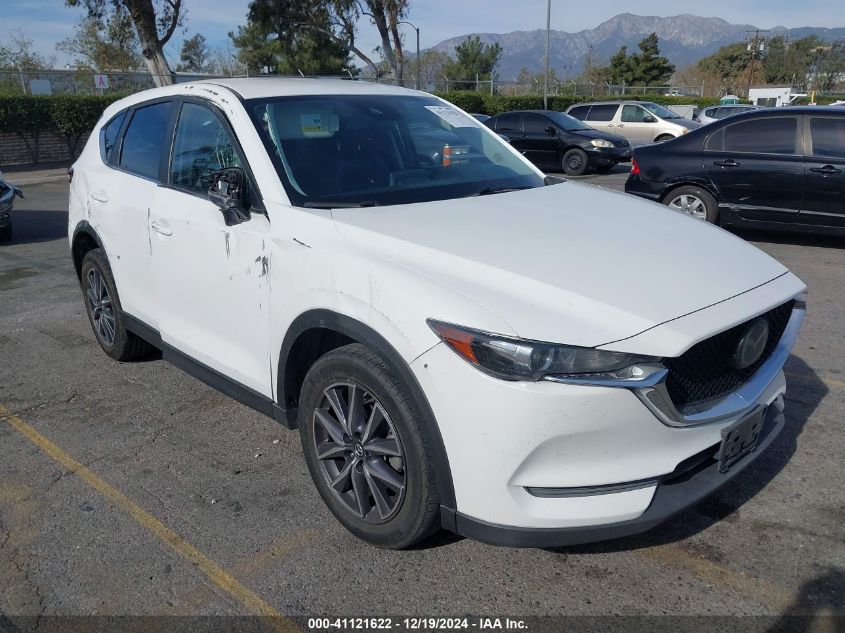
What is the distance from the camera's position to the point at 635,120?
21.5 metres

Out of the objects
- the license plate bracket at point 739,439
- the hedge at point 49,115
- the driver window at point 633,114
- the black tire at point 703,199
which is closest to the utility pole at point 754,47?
the driver window at point 633,114

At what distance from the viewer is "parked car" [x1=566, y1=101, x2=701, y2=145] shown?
21.3 metres

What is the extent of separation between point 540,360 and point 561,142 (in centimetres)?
1597

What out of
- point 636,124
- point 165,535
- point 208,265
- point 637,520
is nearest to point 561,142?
point 636,124

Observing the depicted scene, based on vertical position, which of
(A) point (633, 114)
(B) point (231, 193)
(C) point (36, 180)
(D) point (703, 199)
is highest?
(B) point (231, 193)

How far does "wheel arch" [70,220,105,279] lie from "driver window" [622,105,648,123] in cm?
1915

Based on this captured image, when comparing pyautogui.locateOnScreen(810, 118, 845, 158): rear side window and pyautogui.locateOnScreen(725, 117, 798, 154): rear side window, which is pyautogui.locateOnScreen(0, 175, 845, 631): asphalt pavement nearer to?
pyautogui.locateOnScreen(810, 118, 845, 158): rear side window

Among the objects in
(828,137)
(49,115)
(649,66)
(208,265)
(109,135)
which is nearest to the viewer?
(208,265)

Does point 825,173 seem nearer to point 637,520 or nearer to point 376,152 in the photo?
point 376,152

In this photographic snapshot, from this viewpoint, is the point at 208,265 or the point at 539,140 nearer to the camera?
the point at 208,265

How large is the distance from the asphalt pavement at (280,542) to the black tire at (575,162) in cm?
1324

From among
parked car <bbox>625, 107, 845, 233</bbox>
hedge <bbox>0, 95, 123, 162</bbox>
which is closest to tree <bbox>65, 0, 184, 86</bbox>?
hedge <bbox>0, 95, 123, 162</bbox>

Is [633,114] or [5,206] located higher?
[633,114]

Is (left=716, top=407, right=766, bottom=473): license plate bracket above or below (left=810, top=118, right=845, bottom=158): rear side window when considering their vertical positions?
below
